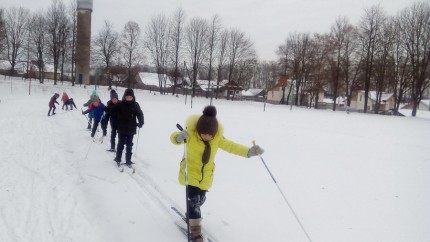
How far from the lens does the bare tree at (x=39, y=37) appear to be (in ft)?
173

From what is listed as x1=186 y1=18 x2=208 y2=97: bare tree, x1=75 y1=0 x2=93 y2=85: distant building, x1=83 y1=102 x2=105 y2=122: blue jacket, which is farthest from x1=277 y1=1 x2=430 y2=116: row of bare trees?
x1=83 y1=102 x2=105 y2=122: blue jacket

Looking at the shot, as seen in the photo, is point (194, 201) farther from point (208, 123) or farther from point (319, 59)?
point (319, 59)

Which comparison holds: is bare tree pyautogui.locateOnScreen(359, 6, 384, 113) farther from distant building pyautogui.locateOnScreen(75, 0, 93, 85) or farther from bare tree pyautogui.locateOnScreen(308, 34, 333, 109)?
distant building pyautogui.locateOnScreen(75, 0, 93, 85)

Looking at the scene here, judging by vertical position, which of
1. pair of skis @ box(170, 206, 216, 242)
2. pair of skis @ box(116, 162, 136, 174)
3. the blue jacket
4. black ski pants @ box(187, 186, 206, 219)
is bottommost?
pair of skis @ box(170, 206, 216, 242)

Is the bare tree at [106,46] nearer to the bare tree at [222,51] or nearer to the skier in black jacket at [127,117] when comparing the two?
the bare tree at [222,51]

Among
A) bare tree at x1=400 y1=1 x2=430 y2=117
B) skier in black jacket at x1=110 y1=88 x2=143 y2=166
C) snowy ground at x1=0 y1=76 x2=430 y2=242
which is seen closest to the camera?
snowy ground at x1=0 y1=76 x2=430 y2=242

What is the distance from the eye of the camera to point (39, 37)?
5356 centimetres

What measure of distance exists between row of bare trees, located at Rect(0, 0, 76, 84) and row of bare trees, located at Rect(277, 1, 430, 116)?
119 feet

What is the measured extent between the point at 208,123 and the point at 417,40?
43586 millimetres

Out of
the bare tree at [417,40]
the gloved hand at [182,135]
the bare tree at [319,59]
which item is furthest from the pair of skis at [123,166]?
the bare tree at [319,59]

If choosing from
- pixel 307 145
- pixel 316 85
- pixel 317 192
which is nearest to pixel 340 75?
pixel 316 85

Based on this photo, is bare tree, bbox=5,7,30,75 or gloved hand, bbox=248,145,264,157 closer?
gloved hand, bbox=248,145,264,157

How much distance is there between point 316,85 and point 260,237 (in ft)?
168

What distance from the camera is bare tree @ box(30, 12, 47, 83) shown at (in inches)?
2076
